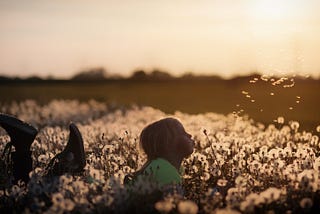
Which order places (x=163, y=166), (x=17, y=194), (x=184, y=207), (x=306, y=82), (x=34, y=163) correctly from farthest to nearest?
(x=306, y=82), (x=34, y=163), (x=163, y=166), (x=17, y=194), (x=184, y=207)

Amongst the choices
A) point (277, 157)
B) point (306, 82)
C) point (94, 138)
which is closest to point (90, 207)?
point (277, 157)

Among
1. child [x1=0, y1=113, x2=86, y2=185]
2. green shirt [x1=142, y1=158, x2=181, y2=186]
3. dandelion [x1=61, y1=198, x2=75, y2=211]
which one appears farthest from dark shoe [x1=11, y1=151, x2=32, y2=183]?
dandelion [x1=61, y1=198, x2=75, y2=211]

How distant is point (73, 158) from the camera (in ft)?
28.6

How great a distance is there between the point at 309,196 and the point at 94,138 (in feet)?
18.6

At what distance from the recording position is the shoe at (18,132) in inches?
351

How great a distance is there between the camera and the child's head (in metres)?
8.13

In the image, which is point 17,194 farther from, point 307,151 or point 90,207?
point 307,151

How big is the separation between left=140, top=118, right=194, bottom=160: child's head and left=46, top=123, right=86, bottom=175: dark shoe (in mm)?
831

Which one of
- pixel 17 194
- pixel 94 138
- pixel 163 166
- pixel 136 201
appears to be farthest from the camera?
pixel 94 138

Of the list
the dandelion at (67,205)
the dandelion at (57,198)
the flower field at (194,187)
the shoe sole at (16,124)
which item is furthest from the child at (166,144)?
the dandelion at (67,205)

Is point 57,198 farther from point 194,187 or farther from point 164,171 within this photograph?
point 194,187

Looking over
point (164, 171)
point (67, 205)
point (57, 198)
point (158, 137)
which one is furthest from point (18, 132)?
point (67, 205)

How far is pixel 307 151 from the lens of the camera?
29.0ft

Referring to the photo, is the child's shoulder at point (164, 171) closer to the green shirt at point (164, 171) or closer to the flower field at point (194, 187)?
the green shirt at point (164, 171)
